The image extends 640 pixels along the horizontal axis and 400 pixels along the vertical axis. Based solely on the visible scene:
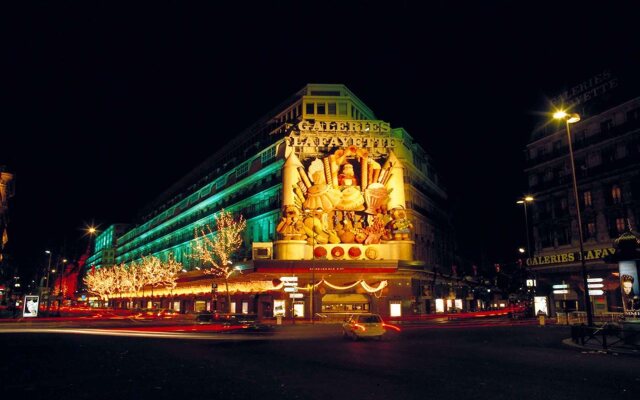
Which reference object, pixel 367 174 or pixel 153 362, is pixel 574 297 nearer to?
pixel 367 174

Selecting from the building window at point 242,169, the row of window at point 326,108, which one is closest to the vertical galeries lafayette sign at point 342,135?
the row of window at point 326,108

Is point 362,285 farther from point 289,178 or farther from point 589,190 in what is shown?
point 589,190

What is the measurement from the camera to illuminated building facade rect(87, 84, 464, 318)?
49656 millimetres

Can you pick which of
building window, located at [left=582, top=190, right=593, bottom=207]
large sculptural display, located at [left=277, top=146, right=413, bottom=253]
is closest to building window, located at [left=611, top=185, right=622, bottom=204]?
building window, located at [left=582, top=190, right=593, bottom=207]

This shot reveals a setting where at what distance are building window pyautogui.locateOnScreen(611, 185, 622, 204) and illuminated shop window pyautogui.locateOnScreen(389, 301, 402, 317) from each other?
74.7ft

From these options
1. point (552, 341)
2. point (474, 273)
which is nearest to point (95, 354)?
point (552, 341)

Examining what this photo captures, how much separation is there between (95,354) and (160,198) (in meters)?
101

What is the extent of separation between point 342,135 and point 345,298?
18.1 m

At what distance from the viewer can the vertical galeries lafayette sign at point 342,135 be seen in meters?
53.1

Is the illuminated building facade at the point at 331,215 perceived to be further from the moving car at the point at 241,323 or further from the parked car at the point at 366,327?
the parked car at the point at 366,327

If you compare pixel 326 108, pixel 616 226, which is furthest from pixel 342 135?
pixel 616 226

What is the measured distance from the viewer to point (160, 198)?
113 m

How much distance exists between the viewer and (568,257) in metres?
45.9

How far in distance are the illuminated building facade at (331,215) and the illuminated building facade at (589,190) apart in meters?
13.7
